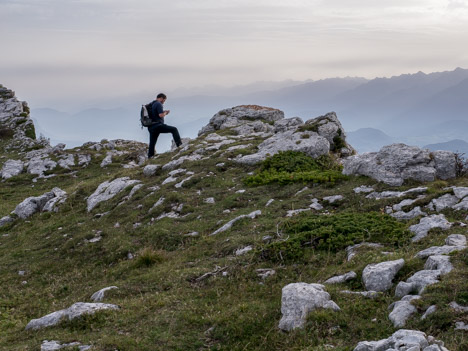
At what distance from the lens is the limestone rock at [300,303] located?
7.81 m

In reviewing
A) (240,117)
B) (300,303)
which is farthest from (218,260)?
(240,117)

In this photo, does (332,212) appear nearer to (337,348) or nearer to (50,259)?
(337,348)

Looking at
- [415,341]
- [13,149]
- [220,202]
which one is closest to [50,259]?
[220,202]

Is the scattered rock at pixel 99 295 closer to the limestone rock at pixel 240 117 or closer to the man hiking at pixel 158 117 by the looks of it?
the man hiking at pixel 158 117

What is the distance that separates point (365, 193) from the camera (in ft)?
52.2

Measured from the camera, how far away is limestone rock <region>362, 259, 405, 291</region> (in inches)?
342

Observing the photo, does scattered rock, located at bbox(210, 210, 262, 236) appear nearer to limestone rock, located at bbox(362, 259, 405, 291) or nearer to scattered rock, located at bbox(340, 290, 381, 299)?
limestone rock, located at bbox(362, 259, 405, 291)

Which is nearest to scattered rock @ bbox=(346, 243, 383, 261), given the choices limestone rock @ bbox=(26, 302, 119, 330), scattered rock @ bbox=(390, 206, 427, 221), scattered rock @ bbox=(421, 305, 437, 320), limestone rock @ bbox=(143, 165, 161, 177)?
scattered rock @ bbox=(390, 206, 427, 221)

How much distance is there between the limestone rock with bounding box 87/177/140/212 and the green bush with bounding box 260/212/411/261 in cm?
1402

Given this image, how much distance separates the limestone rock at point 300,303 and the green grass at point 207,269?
21cm

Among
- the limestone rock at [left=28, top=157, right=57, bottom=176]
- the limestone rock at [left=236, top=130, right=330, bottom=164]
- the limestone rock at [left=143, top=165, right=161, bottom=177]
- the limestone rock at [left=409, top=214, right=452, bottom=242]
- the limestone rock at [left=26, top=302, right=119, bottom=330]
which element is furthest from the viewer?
the limestone rock at [left=28, top=157, right=57, bottom=176]

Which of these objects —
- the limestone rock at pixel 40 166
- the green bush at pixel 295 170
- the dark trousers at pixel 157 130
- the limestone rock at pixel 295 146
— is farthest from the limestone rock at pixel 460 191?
the limestone rock at pixel 40 166

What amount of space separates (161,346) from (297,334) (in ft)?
8.92

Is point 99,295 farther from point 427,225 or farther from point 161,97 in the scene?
point 161,97
